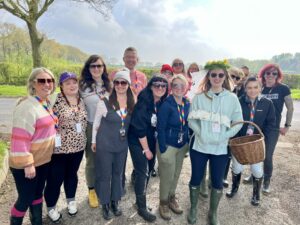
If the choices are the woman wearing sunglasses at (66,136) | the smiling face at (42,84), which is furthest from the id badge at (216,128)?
the smiling face at (42,84)

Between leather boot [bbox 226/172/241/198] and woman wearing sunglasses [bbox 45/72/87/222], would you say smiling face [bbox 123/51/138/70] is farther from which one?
leather boot [bbox 226/172/241/198]

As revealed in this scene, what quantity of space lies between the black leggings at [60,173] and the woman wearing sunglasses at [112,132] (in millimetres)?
339

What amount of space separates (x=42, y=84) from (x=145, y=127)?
4.61 ft

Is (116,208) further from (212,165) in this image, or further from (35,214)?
(212,165)

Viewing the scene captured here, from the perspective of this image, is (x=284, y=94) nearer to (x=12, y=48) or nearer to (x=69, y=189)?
(x=69, y=189)

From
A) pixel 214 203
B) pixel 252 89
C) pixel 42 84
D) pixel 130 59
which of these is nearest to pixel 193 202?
pixel 214 203

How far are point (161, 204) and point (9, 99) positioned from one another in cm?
1401

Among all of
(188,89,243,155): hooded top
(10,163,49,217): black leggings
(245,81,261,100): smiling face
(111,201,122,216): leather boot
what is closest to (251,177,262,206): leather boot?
(188,89,243,155): hooded top

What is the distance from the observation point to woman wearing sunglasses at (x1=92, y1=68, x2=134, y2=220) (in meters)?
3.20

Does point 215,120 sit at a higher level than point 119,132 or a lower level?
higher

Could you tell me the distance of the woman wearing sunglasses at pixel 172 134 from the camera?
324cm

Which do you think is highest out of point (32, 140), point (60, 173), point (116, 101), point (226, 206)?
point (116, 101)

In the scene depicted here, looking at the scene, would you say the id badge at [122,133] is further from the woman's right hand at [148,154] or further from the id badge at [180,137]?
the id badge at [180,137]

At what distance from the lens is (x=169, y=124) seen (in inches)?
129
